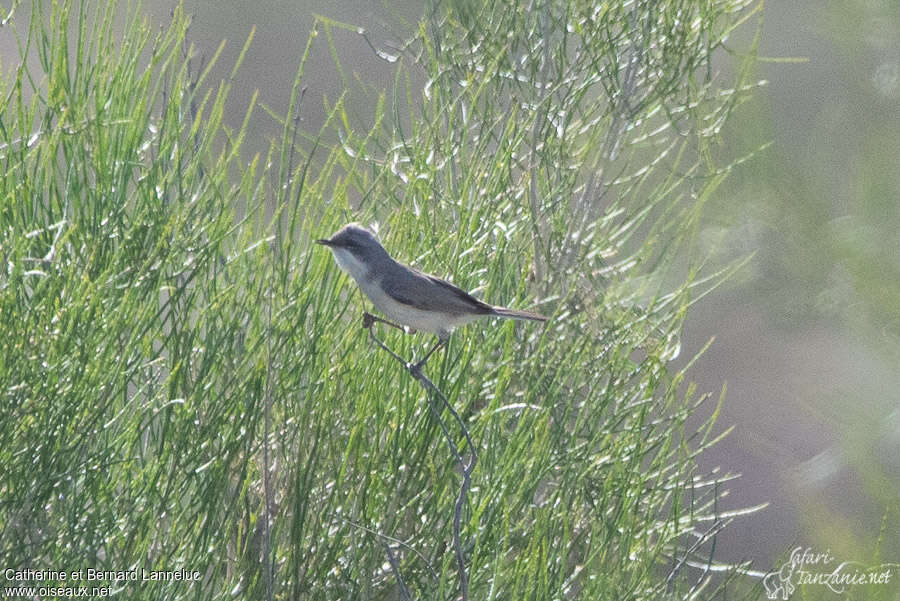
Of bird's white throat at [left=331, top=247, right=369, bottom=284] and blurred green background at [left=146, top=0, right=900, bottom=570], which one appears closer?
blurred green background at [left=146, top=0, right=900, bottom=570]

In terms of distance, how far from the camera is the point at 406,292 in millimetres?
3541

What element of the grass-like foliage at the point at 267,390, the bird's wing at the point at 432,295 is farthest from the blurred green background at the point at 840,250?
the bird's wing at the point at 432,295

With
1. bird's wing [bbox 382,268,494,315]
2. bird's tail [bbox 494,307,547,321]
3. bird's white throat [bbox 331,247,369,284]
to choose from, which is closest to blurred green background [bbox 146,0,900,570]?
bird's tail [bbox 494,307,547,321]

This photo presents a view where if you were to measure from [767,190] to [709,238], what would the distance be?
51cm

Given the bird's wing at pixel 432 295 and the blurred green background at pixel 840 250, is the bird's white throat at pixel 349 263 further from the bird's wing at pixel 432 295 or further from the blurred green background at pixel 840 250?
the blurred green background at pixel 840 250

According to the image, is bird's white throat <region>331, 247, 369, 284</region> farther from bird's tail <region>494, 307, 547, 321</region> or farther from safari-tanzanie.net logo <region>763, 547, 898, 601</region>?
safari-tanzanie.net logo <region>763, 547, 898, 601</region>

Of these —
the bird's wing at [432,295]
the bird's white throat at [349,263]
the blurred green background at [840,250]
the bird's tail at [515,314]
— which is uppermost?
the bird's white throat at [349,263]

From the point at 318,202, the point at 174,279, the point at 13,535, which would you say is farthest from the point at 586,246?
the point at 13,535

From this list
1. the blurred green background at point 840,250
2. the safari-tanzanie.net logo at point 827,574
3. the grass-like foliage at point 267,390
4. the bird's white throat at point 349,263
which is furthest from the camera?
the bird's white throat at point 349,263

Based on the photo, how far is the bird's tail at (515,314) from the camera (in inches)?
131

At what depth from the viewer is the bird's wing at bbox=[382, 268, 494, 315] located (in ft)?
11.2

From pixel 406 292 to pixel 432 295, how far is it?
0.39 feet

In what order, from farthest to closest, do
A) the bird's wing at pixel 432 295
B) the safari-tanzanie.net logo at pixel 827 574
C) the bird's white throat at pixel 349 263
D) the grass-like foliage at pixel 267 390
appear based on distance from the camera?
1. the bird's wing at pixel 432 295
2. the bird's white throat at pixel 349 263
3. the grass-like foliage at pixel 267 390
4. the safari-tanzanie.net logo at pixel 827 574

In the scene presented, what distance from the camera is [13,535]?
2926mm
